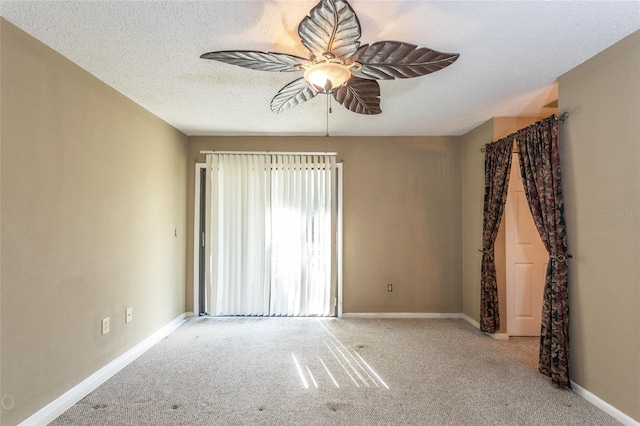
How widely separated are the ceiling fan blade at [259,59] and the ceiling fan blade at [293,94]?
0.58 feet

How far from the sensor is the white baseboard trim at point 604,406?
6.61 feet

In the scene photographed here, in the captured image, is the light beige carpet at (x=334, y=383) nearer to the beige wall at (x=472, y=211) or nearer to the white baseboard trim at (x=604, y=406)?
the white baseboard trim at (x=604, y=406)

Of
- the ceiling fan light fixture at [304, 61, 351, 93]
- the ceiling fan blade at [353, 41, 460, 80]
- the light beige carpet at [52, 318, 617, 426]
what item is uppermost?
the ceiling fan blade at [353, 41, 460, 80]

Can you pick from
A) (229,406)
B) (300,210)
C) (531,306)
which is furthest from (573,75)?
(229,406)

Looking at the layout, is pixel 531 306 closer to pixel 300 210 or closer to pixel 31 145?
pixel 300 210

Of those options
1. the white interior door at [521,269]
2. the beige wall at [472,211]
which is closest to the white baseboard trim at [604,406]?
the white interior door at [521,269]

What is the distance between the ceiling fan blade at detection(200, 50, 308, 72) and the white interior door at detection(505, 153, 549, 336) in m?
2.98

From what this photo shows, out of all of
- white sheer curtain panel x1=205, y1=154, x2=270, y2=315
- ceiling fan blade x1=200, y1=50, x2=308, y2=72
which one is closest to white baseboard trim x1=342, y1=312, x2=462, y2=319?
white sheer curtain panel x1=205, y1=154, x2=270, y2=315

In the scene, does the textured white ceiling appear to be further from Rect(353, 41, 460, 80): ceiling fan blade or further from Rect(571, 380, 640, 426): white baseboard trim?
Rect(571, 380, 640, 426): white baseboard trim

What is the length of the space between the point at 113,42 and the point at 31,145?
2.74 feet

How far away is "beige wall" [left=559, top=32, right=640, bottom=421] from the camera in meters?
2.01

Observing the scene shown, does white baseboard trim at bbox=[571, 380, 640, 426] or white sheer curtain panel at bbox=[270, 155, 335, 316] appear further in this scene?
white sheer curtain panel at bbox=[270, 155, 335, 316]

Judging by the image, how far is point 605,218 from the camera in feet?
7.21

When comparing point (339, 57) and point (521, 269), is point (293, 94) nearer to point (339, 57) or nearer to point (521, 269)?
point (339, 57)
